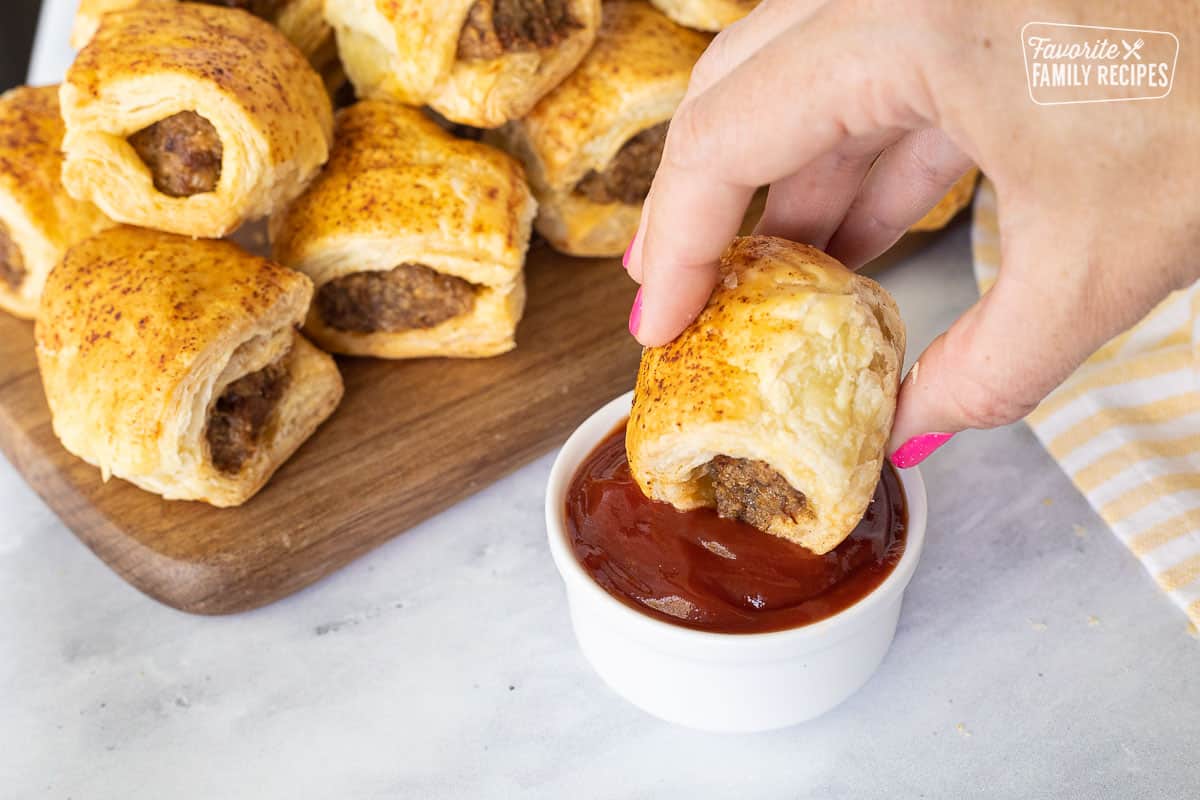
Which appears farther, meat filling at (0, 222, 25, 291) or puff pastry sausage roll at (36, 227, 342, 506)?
meat filling at (0, 222, 25, 291)

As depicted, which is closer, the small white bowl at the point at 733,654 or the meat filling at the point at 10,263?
the small white bowl at the point at 733,654

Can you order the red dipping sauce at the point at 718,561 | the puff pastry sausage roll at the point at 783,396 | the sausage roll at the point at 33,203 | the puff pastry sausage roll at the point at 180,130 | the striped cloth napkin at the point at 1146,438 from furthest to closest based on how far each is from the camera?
the sausage roll at the point at 33,203
the puff pastry sausage roll at the point at 180,130
the striped cloth napkin at the point at 1146,438
the red dipping sauce at the point at 718,561
the puff pastry sausage roll at the point at 783,396

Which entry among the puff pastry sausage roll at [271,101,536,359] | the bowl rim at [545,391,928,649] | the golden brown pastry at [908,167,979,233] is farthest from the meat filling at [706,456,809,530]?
the golden brown pastry at [908,167,979,233]

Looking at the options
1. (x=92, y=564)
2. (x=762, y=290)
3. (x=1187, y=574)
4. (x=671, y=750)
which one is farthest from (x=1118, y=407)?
(x=92, y=564)

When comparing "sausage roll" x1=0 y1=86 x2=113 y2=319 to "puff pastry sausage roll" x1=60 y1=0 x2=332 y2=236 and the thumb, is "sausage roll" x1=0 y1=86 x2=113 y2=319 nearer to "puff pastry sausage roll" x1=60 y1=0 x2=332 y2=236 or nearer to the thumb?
"puff pastry sausage roll" x1=60 y1=0 x2=332 y2=236

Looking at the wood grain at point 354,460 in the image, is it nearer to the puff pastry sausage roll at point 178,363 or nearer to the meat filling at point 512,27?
the puff pastry sausage roll at point 178,363

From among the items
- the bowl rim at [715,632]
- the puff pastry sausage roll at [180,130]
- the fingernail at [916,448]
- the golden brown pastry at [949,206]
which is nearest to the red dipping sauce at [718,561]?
the bowl rim at [715,632]
